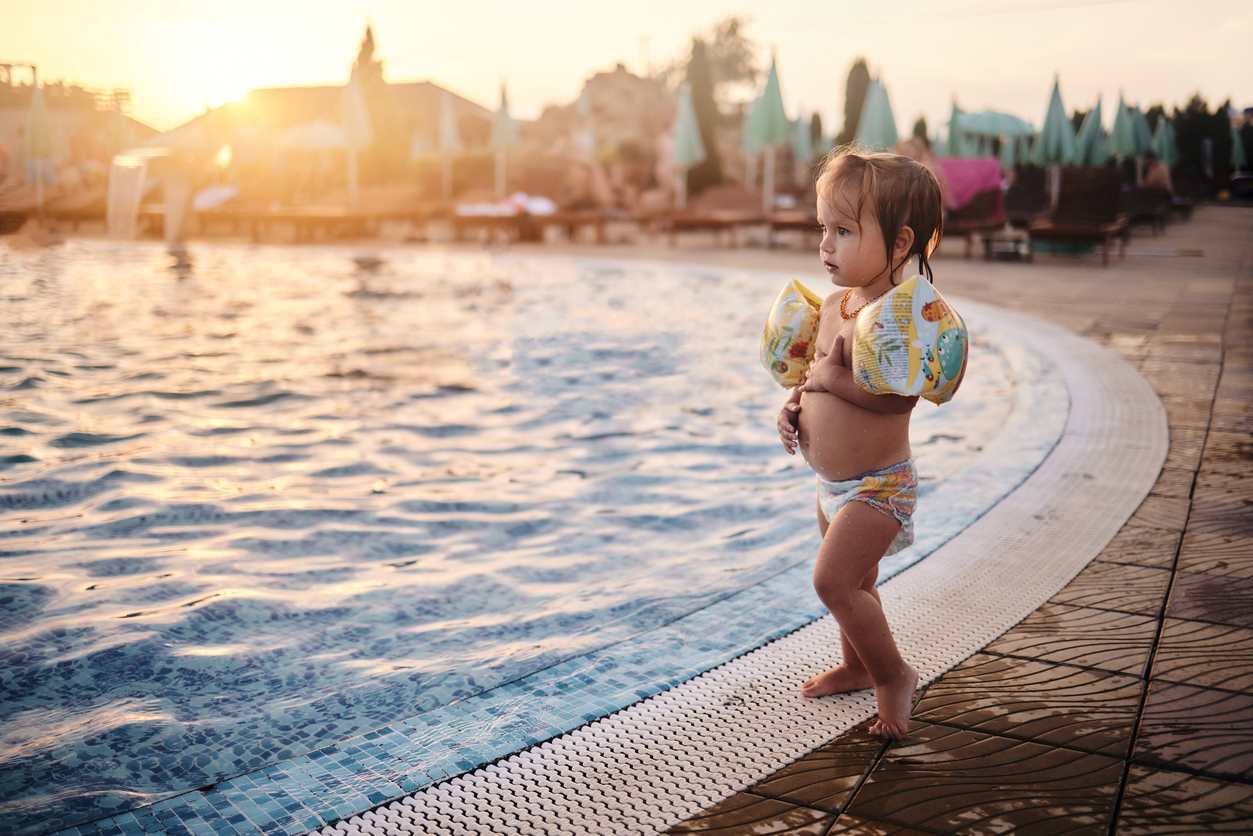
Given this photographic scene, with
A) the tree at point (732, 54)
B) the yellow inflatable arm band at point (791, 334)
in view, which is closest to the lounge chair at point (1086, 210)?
the yellow inflatable arm band at point (791, 334)

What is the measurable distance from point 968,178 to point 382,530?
61.1 feet

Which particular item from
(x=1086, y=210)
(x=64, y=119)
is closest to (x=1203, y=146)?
(x=1086, y=210)

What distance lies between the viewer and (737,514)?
14.7 ft

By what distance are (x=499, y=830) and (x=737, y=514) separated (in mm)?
2782

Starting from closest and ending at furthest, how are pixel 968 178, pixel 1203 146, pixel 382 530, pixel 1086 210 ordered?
pixel 382 530, pixel 1086 210, pixel 968 178, pixel 1203 146

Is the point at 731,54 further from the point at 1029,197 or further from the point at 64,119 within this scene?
the point at 64,119

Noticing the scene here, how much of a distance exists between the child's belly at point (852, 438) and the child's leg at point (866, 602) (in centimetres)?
10

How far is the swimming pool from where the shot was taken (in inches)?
100

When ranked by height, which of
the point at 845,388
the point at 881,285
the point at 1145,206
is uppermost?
the point at 1145,206

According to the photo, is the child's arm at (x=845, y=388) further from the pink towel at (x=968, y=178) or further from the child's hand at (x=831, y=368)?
the pink towel at (x=968, y=178)

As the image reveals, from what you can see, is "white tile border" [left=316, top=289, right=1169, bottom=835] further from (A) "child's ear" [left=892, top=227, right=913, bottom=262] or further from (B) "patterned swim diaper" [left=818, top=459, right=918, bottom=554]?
(A) "child's ear" [left=892, top=227, right=913, bottom=262]

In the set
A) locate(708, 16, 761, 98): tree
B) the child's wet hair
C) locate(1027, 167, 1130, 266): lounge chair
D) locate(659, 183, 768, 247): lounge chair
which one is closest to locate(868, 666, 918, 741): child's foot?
the child's wet hair

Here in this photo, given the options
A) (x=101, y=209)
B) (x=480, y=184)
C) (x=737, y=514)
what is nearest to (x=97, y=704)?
(x=737, y=514)

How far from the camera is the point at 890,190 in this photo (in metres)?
2.04
